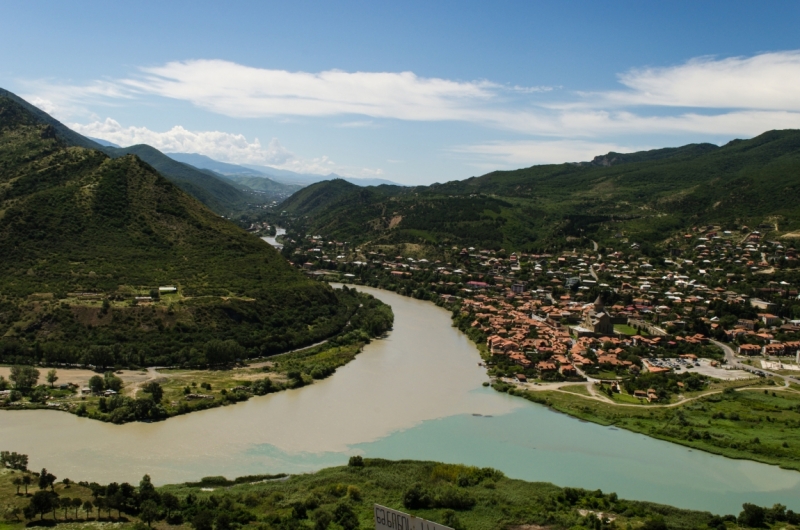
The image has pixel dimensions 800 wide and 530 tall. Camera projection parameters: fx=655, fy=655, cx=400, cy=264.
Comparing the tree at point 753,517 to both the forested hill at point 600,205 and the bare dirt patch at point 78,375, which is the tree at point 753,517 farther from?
the forested hill at point 600,205

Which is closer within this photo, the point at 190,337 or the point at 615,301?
the point at 190,337

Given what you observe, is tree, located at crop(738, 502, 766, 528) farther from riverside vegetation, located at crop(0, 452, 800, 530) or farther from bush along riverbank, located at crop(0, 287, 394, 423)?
bush along riverbank, located at crop(0, 287, 394, 423)

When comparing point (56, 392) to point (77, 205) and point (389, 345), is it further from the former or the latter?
point (77, 205)

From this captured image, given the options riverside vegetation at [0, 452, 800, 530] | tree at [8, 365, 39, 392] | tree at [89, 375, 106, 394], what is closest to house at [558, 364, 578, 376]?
riverside vegetation at [0, 452, 800, 530]

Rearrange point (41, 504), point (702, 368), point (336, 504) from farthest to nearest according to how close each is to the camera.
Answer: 1. point (702, 368)
2. point (336, 504)
3. point (41, 504)

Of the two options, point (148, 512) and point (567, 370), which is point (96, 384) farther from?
point (567, 370)

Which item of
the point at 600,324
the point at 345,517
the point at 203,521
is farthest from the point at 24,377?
the point at 600,324

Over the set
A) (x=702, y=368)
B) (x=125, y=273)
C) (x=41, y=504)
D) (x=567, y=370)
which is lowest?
(x=41, y=504)
